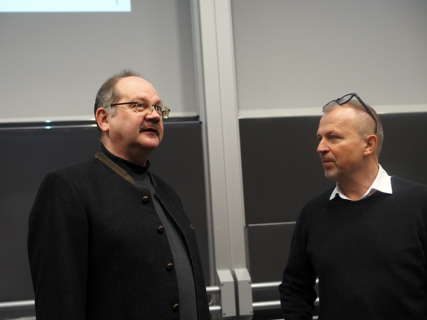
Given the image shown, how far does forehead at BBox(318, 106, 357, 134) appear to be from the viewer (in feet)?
5.02

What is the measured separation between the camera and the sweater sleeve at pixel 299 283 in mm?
1475

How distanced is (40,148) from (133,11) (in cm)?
99

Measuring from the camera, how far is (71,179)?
1.23 m

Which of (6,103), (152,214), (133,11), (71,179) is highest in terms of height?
(133,11)

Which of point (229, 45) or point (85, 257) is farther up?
point (229, 45)

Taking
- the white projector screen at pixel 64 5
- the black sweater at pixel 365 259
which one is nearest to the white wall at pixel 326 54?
the white projector screen at pixel 64 5

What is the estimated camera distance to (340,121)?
1.54 metres

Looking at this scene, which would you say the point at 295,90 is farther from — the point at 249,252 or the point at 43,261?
the point at 43,261

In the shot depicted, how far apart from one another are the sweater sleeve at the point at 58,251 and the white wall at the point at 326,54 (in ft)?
5.33

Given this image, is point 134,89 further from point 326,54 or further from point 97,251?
point 326,54

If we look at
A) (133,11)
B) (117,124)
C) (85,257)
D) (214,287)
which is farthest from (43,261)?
(133,11)

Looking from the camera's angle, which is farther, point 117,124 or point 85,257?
point 117,124

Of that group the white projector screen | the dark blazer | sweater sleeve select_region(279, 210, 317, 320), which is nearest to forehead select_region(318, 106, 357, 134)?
sweater sleeve select_region(279, 210, 317, 320)

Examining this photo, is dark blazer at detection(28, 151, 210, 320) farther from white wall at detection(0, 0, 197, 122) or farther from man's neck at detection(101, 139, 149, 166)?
white wall at detection(0, 0, 197, 122)
